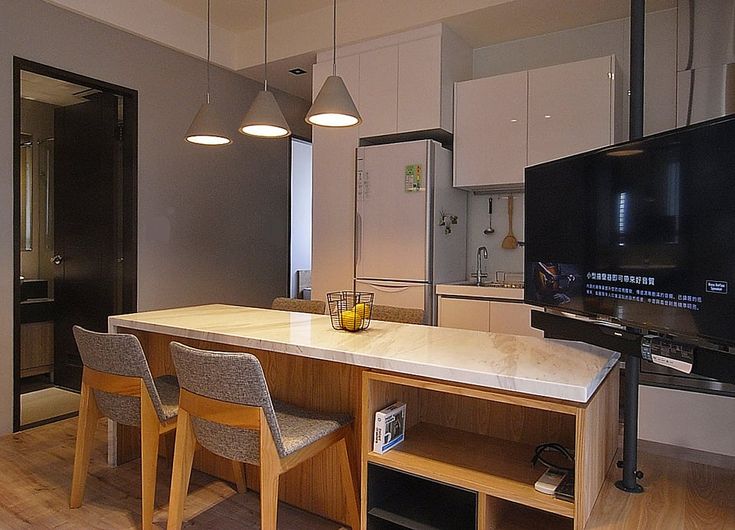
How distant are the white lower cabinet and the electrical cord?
1846mm

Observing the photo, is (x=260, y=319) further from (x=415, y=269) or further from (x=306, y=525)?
(x=415, y=269)

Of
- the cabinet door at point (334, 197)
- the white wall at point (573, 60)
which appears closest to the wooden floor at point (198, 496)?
the cabinet door at point (334, 197)

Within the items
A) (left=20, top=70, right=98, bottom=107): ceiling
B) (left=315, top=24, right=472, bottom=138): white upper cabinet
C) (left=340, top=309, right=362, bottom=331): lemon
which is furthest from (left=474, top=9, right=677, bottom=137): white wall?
(left=20, top=70, right=98, bottom=107): ceiling

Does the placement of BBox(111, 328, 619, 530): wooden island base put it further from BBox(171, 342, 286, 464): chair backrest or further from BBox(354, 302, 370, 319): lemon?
BBox(171, 342, 286, 464): chair backrest

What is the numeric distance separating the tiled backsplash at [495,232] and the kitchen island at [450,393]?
210 centimetres

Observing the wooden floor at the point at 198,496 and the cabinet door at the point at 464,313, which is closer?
the wooden floor at the point at 198,496

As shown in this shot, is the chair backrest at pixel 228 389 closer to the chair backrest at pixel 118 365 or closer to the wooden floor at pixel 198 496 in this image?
the chair backrest at pixel 118 365

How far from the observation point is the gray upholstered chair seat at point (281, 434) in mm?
1750

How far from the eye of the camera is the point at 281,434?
6.05 ft

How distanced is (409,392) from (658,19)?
3.29 metres

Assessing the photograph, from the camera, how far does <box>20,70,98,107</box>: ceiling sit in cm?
436

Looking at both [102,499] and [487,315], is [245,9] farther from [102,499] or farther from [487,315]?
[102,499]

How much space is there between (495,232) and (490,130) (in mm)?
→ 830

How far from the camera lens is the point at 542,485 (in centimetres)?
147
